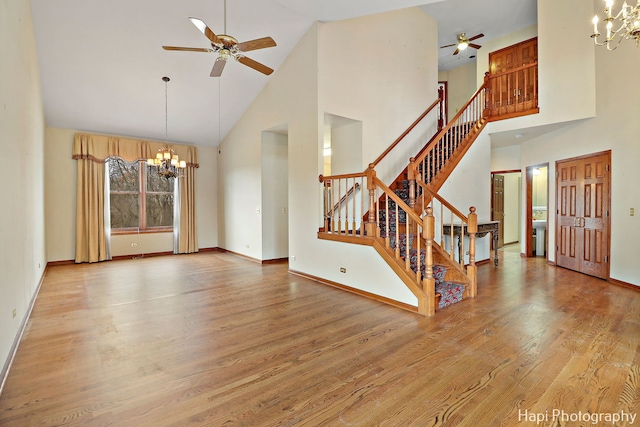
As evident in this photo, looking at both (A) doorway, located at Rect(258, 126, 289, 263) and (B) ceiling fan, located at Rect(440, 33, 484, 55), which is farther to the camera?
(B) ceiling fan, located at Rect(440, 33, 484, 55)

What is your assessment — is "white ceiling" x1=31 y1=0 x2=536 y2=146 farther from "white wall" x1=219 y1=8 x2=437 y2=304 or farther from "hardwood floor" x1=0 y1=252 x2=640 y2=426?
"hardwood floor" x1=0 y1=252 x2=640 y2=426

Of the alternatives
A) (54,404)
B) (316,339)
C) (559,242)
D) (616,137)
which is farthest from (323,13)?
(559,242)

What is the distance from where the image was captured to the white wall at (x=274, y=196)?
6727 mm

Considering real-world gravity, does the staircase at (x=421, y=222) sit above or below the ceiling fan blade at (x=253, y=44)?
below

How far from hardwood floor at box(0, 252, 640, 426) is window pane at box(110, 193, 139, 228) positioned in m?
3.37

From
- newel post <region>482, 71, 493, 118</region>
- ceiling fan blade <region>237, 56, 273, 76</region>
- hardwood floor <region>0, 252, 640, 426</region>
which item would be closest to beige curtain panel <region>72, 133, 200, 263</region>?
hardwood floor <region>0, 252, 640, 426</region>

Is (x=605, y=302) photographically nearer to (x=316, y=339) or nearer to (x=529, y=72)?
(x=316, y=339)

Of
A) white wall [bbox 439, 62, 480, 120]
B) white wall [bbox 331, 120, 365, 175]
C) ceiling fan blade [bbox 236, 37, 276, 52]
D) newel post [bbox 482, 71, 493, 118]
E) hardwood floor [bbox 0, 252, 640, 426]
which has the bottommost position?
hardwood floor [bbox 0, 252, 640, 426]

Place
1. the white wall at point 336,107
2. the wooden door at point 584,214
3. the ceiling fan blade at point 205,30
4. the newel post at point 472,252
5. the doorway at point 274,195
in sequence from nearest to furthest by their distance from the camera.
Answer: the ceiling fan blade at point 205,30
the newel post at point 472,252
the white wall at point 336,107
the wooden door at point 584,214
the doorway at point 274,195

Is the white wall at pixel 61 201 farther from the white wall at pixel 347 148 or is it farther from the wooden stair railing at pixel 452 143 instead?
the wooden stair railing at pixel 452 143

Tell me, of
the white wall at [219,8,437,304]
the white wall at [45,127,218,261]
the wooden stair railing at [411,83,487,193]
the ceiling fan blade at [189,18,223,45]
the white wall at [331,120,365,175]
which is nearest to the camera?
the ceiling fan blade at [189,18,223,45]

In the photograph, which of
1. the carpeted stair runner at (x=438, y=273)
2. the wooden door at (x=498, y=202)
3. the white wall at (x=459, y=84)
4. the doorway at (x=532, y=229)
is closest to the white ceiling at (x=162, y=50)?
the white wall at (x=459, y=84)

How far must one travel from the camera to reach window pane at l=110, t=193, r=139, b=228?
24.4ft

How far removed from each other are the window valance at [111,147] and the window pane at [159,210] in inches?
42.6
